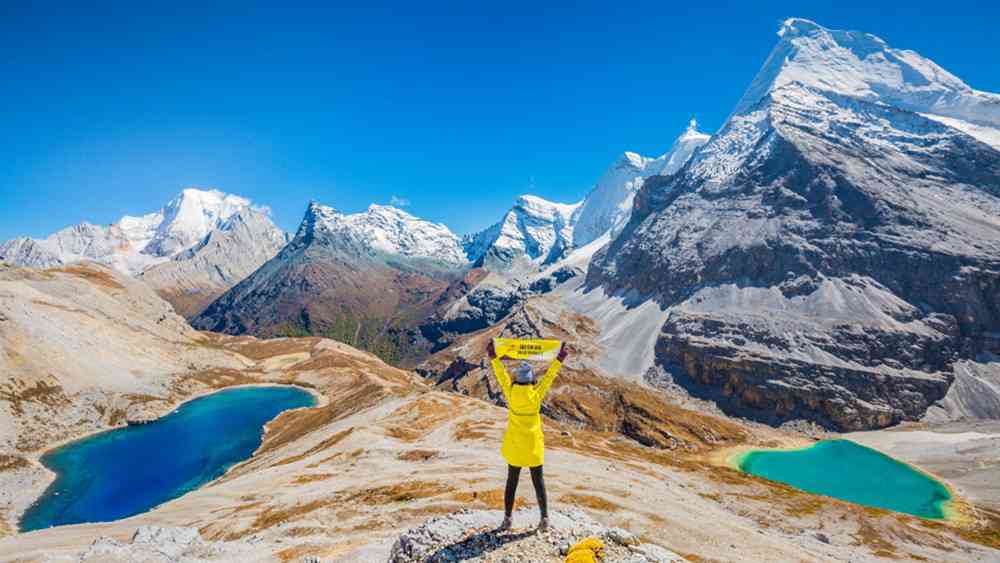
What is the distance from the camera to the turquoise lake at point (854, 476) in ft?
311

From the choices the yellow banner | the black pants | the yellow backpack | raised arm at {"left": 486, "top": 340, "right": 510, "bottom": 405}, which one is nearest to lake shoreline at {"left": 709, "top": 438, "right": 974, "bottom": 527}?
the yellow backpack

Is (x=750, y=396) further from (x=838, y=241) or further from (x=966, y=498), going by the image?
(x=838, y=241)

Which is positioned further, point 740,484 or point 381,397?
point 381,397

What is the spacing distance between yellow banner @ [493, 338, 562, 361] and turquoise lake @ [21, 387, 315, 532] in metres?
94.2

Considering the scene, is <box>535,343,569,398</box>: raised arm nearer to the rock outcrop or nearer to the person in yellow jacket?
the person in yellow jacket

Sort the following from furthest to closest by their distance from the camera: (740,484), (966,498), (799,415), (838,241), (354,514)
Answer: (838,241), (799,415), (966,498), (740,484), (354,514)

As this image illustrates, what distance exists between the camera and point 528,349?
52.5 ft

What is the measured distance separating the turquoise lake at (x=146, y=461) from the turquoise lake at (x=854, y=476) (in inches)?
4632

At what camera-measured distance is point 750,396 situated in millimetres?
155375

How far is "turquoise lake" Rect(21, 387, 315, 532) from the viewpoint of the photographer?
8281 centimetres

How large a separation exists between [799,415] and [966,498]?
176ft

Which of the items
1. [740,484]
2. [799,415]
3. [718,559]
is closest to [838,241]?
[799,415]

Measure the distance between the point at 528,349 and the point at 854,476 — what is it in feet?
422

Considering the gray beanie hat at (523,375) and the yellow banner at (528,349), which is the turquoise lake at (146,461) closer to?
the yellow banner at (528,349)
